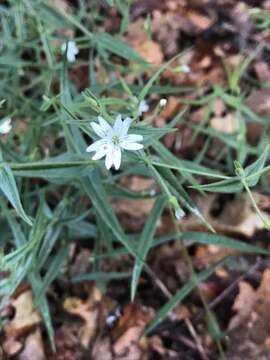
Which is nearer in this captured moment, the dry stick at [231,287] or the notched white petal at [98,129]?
the notched white petal at [98,129]

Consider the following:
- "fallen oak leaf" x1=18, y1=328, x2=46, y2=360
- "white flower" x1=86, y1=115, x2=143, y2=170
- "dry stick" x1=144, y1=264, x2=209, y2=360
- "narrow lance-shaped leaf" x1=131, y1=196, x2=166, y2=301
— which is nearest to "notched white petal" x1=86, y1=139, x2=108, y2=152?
"white flower" x1=86, y1=115, x2=143, y2=170

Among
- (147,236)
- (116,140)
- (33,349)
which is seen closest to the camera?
(116,140)

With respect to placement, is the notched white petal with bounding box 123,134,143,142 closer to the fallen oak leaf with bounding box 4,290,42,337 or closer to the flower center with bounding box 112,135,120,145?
the flower center with bounding box 112,135,120,145

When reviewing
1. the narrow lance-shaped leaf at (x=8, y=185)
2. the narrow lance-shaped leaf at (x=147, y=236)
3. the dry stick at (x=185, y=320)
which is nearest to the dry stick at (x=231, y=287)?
the dry stick at (x=185, y=320)

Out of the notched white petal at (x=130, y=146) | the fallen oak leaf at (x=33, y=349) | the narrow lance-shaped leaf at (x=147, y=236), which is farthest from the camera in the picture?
the fallen oak leaf at (x=33, y=349)

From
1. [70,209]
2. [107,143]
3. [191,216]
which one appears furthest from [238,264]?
[107,143]

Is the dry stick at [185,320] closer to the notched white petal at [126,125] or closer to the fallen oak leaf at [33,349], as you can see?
the fallen oak leaf at [33,349]

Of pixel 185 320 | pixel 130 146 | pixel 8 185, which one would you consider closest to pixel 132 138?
pixel 130 146

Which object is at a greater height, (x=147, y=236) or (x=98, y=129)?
(x=98, y=129)

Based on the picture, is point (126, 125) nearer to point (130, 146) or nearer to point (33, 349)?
point (130, 146)

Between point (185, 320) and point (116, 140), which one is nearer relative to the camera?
point (116, 140)
